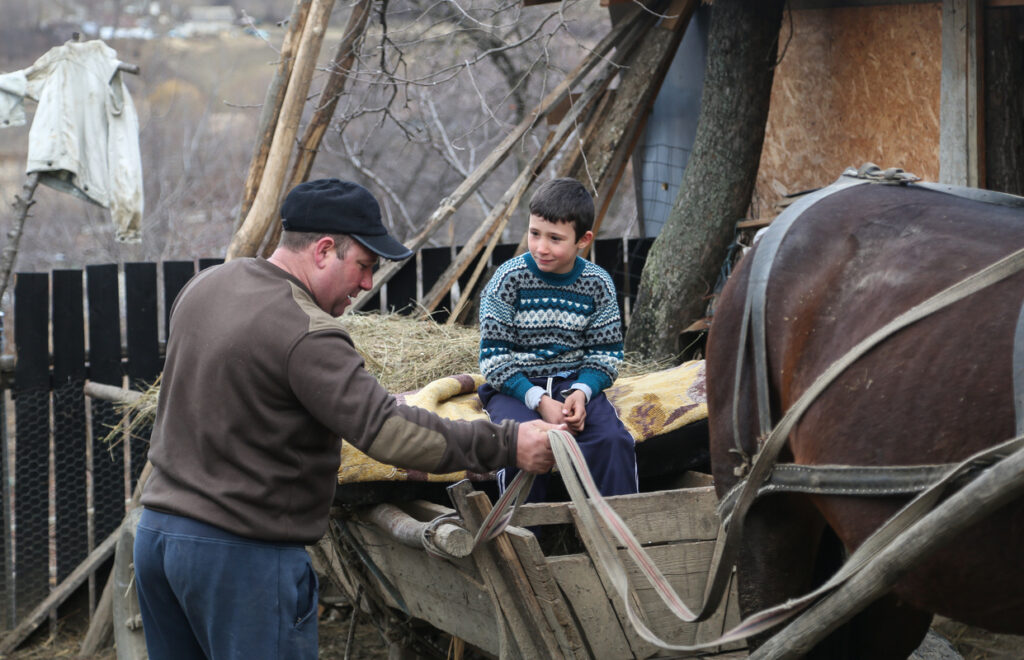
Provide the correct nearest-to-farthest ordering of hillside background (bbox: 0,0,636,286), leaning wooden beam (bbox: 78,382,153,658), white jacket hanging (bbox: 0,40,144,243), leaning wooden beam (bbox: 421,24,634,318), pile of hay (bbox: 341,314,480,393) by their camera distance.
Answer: pile of hay (bbox: 341,314,480,393), leaning wooden beam (bbox: 78,382,153,658), leaning wooden beam (bbox: 421,24,634,318), white jacket hanging (bbox: 0,40,144,243), hillside background (bbox: 0,0,636,286)

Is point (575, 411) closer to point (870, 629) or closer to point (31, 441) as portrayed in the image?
point (870, 629)

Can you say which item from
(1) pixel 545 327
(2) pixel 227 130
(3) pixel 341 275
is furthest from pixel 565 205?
(2) pixel 227 130

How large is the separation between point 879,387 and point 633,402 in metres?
1.48

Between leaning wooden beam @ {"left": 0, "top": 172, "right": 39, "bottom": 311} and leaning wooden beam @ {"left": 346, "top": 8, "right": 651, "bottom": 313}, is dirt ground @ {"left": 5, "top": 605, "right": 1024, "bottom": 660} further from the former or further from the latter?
leaning wooden beam @ {"left": 0, "top": 172, "right": 39, "bottom": 311}

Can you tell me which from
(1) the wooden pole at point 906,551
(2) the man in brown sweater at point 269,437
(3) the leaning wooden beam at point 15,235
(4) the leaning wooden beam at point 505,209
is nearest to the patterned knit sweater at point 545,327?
(2) the man in brown sweater at point 269,437

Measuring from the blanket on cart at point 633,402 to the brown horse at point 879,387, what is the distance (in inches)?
32.4

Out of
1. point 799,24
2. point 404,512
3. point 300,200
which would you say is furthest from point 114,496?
point 799,24

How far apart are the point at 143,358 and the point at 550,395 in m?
3.10

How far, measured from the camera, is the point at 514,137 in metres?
5.57

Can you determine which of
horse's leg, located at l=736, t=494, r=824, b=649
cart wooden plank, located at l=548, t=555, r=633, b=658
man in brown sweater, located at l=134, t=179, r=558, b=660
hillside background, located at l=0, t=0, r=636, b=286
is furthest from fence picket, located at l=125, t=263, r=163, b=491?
hillside background, located at l=0, t=0, r=636, b=286

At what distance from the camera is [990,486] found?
161 centimetres

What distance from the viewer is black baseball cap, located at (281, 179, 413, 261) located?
2305 millimetres

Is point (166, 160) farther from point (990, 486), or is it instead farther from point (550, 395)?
point (990, 486)

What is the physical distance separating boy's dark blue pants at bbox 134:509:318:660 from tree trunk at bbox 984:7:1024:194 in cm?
351
